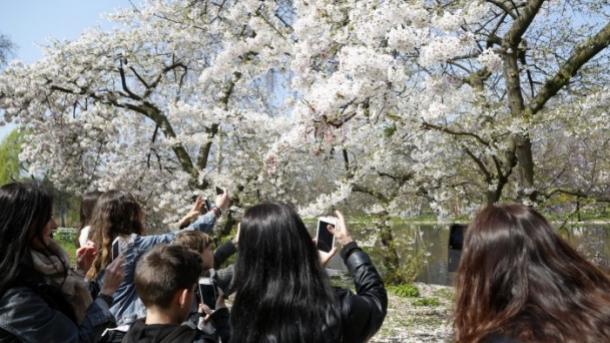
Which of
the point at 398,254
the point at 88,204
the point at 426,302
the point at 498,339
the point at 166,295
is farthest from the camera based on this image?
the point at 398,254

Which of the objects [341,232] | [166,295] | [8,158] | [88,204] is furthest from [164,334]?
[8,158]

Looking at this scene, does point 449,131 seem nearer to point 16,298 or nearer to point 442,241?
point 16,298

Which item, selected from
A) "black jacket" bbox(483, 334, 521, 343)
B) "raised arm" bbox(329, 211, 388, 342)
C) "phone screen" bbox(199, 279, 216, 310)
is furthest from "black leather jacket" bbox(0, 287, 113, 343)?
Answer: "black jacket" bbox(483, 334, 521, 343)

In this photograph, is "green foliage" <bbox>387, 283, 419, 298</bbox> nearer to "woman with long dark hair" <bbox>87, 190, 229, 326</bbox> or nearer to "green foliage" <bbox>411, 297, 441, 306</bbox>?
"green foliage" <bbox>411, 297, 441, 306</bbox>

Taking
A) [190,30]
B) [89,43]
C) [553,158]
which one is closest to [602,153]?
[553,158]

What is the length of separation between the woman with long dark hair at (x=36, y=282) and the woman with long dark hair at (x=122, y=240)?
542mm

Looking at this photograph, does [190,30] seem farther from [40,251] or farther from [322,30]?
[40,251]

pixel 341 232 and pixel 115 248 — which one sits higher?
pixel 341 232

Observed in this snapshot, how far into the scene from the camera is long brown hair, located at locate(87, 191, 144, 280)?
9.00 feet

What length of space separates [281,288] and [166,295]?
0.54 metres

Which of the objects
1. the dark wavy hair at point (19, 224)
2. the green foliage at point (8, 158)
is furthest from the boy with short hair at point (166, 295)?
the green foliage at point (8, 158)

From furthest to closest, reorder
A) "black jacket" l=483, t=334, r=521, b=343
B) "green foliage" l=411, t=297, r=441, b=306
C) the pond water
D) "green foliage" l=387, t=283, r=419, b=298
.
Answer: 1. "green foliage" l=387, t=283, r=419, b=298
2. "green foliage" l=411, t=297, r=441, b=306
3. the pond water
4. "black jacket" l=483, t=334, r=521, b=343

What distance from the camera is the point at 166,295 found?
2.09 meters

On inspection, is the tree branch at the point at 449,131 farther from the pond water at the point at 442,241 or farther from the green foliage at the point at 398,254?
the green foliage at the point at 398,254
